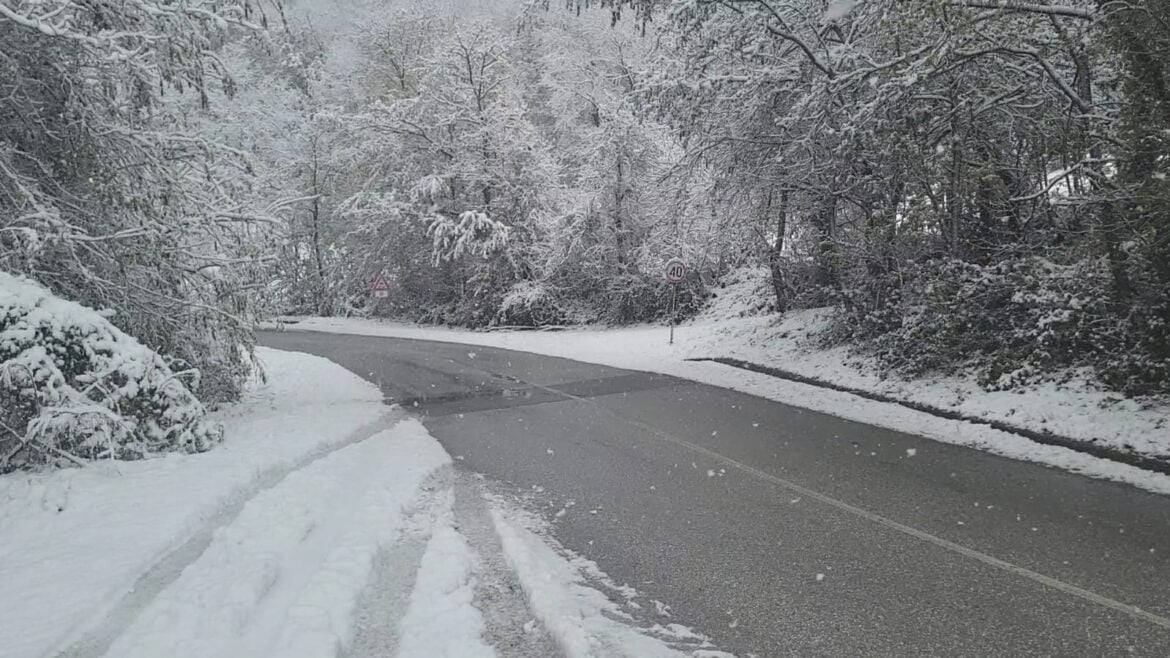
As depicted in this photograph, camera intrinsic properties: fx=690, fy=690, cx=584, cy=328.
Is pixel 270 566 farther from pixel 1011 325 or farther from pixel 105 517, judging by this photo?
pixel 1011 325

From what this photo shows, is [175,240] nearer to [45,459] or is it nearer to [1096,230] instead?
[45,459]

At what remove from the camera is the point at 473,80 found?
1154 inches

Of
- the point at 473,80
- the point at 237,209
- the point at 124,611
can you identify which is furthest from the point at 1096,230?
the point at 473,80

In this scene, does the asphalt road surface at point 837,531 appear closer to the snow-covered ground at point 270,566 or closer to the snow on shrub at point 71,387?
the snow-covered ground at point 270,566

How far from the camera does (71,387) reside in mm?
6281

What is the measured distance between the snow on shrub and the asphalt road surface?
324 cm

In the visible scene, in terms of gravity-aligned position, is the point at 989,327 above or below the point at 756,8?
below

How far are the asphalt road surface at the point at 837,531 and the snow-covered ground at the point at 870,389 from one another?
1.85 feet

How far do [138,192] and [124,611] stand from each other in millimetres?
5924

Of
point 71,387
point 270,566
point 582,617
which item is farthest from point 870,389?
point 71,387

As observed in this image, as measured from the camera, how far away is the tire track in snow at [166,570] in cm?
362

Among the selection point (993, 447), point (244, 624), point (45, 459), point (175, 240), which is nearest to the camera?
point (244, 624)

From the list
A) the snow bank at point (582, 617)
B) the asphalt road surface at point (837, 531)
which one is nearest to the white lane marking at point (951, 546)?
the asphalt road surface at point (837, 531)

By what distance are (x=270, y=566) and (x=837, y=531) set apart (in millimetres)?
4067
